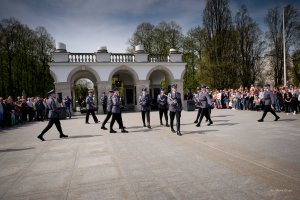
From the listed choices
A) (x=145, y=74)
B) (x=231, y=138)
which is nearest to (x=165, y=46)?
(x=145, y=74)

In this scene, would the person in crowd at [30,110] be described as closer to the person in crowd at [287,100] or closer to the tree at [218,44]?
the person in crowd at [287,100]

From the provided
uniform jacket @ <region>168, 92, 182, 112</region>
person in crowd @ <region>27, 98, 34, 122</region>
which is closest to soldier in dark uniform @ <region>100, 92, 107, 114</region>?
person in crowd @ <region>27, 98, 34, 122</region>

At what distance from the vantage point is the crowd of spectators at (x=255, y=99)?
14586 mm

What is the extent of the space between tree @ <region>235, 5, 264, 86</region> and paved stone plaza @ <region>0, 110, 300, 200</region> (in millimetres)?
30263

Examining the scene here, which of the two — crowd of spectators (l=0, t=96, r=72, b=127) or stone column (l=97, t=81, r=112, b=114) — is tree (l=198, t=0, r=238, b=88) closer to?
stone column (l=97, t=81, r=112, b=114)

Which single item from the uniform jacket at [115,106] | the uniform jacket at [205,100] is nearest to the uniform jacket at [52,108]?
the uniform jacket at [115,106]

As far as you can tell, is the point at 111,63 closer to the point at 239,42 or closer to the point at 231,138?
the point at 231,138

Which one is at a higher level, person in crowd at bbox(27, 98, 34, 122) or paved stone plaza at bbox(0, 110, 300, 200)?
person in crowd at bbox(27, 98, 34, 122)

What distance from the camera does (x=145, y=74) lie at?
25.9m

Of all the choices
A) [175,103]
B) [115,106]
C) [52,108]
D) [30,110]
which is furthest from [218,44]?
[52,108]

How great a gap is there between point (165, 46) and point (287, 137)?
3439cm

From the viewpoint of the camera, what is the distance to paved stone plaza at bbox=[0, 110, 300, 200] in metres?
3.67

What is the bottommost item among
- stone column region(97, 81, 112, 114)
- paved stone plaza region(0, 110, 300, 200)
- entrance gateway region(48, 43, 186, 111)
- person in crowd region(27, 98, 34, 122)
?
paved stone plaza region(0, 110, 300, 200)

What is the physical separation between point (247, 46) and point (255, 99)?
20.5m
